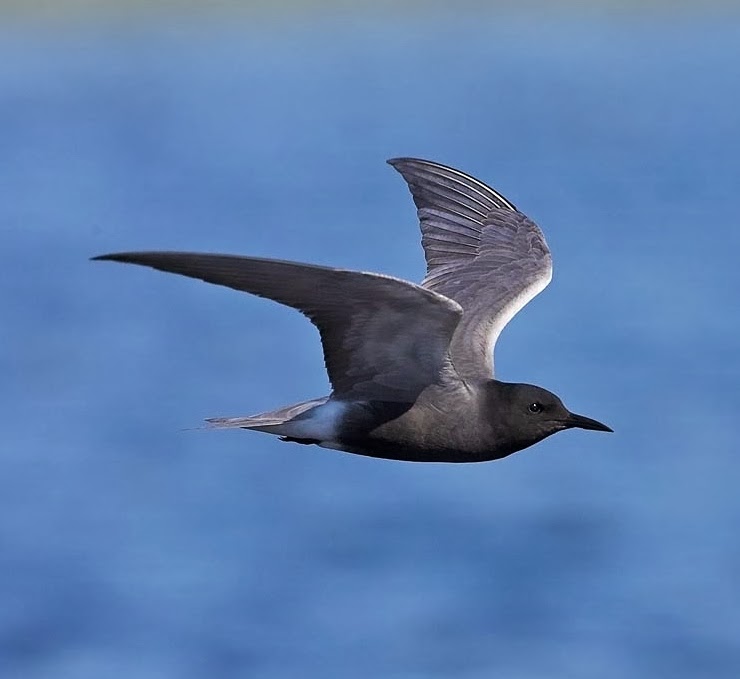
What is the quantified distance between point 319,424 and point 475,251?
82.5 inches

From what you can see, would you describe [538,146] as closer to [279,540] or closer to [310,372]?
[310,372]

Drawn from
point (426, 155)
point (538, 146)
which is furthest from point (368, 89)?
point (426, 155)

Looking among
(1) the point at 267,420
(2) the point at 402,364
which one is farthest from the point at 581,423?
(1) the point at 267,420

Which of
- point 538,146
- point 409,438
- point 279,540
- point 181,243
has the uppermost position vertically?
point 538,146

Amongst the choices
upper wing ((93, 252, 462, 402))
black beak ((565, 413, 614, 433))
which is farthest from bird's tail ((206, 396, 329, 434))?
black beak ((565, 413, 614, 433))

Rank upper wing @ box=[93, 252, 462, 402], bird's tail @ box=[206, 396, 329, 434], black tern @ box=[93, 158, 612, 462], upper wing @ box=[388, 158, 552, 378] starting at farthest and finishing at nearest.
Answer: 1. upper wing @ box=[388, 158, 552, 378]
2. bird's tail @ box=[206, 396, 329, 434]
3. black tern @ box=[93, 158, 612, 462]
4. upper wing @ box=[93, 252, 462, 402]

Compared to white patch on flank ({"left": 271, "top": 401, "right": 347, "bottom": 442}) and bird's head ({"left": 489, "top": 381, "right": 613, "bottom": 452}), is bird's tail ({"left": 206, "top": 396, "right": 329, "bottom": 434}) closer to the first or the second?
white patch on flank ({"left": 271, "top": 401, "right": 347, "bottom": 442})

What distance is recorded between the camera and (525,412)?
360 inches

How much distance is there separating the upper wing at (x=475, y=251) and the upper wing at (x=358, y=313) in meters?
0.77

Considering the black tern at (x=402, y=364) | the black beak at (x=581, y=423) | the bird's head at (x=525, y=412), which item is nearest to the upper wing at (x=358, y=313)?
the black tern at (x=402, y=364)

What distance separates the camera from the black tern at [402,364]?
26.6 feet

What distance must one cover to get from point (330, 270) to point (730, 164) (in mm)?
23231

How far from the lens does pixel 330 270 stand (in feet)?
25.9

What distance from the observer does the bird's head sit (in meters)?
9.09
